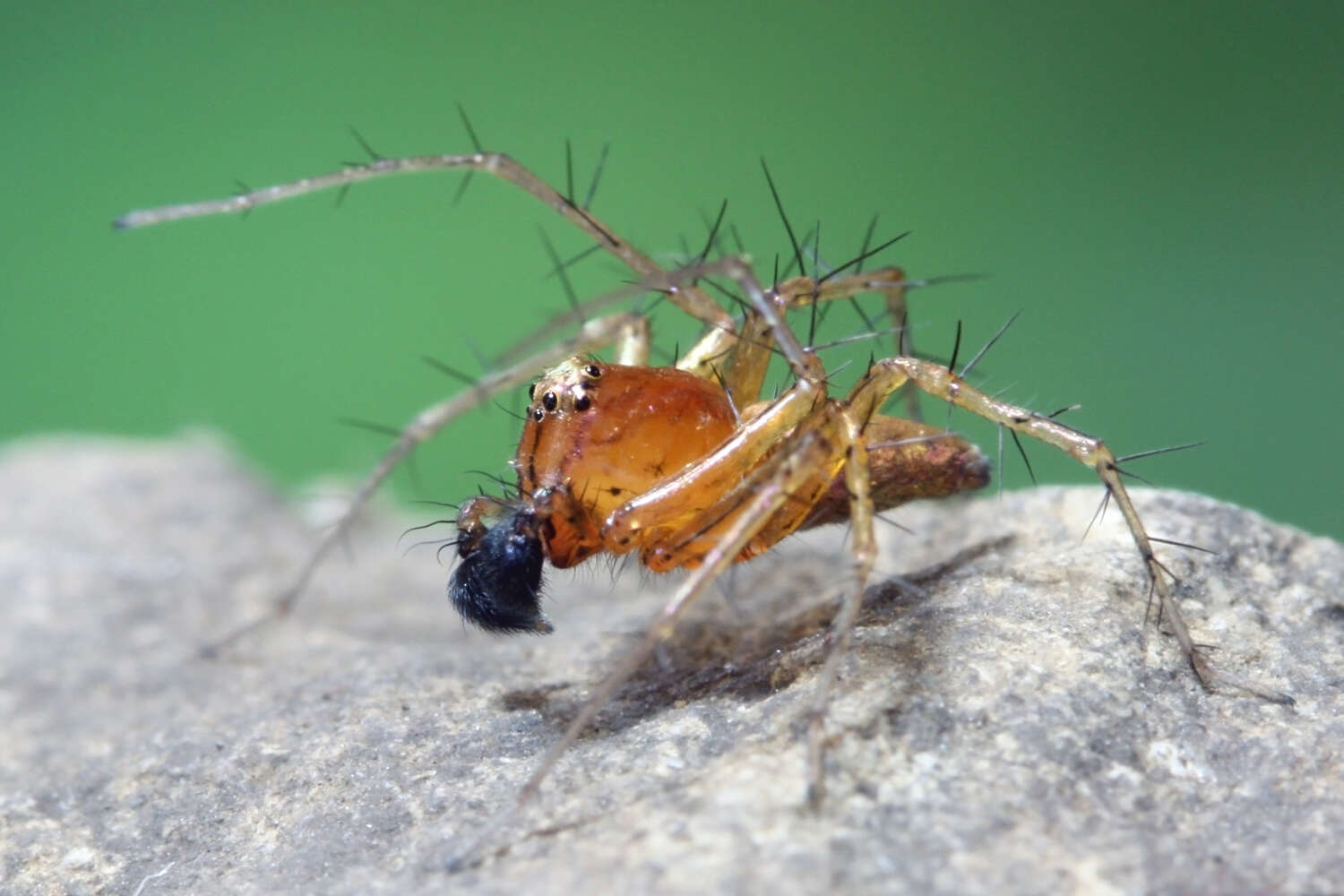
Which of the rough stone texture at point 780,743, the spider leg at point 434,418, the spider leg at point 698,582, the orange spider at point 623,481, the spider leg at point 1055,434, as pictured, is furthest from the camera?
the orange spider at point 623,481

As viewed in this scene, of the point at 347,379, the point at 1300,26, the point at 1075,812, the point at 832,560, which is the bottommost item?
the point at 1075,812

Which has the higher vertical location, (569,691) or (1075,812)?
(569,691)

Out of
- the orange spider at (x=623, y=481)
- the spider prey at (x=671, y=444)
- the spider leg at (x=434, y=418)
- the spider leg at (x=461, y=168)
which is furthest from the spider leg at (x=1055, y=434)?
the spider leg at (x=434, y=418)

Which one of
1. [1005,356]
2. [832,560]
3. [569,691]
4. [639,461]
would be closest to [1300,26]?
[1005,356]

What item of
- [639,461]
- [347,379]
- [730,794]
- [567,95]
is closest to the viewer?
[730,794]

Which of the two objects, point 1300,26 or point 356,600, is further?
point 356,600

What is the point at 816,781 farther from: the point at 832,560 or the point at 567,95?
the point at 567,95

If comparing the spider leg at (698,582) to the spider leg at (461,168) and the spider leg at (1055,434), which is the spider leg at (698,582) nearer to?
the spider leg at (1055,434)

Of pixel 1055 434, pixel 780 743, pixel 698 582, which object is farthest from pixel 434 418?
pixel 1055 434
